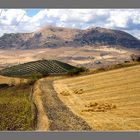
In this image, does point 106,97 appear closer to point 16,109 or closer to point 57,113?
point 57,113

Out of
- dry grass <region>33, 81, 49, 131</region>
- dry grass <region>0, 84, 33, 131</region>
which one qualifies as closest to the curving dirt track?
dry grass <region>33, 81, 49, 131</region>

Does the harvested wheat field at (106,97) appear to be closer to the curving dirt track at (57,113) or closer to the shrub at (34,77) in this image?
the curving dirt track at (57,113)

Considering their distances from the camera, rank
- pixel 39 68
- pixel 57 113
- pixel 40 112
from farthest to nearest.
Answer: pixel 39 68
pixel 40 112
pixel 57 113

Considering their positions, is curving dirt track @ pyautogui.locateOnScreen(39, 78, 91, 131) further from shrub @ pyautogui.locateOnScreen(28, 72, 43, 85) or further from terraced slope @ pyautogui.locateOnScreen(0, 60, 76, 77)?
terraced slope @ pyautogui.locateOnScreen(0, 60, 76, 77)

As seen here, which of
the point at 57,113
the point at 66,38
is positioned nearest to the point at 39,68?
the point at 66,38

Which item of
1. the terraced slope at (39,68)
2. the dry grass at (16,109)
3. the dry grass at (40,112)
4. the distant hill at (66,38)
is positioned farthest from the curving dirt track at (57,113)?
the distant hill at (66,38)

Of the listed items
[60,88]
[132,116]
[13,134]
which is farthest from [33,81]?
[132,116]
